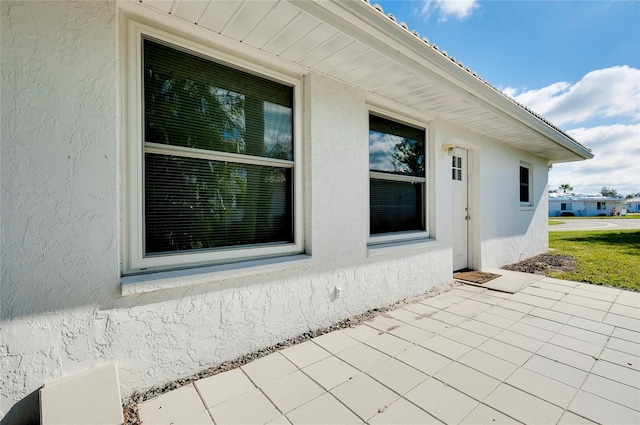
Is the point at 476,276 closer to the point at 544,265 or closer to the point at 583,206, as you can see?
the point at 544,265

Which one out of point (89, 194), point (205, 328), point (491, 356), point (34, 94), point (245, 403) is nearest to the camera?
point (34, 94)

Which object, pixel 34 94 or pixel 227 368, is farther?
pixel 227 368

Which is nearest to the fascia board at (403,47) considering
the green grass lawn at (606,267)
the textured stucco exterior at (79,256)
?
the textured stucco exterior at (79,256)

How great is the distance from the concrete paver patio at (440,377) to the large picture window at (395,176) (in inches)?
58.8

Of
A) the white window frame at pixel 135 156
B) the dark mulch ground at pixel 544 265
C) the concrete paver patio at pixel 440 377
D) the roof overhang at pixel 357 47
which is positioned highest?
the roof overhang at pixel 357 47

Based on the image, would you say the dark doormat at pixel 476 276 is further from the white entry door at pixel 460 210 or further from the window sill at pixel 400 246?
the window sill at pixel 400 246

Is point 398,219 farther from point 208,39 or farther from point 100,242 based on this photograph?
point 100,242

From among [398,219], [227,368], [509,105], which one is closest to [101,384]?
[227,368]

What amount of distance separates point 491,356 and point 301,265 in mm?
2044

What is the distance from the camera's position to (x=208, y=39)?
2.38 meters

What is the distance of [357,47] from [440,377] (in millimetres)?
3060

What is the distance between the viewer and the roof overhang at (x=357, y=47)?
210 cm

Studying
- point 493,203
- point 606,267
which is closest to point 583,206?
point 606,267

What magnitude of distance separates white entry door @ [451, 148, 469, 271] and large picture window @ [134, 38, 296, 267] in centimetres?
396
